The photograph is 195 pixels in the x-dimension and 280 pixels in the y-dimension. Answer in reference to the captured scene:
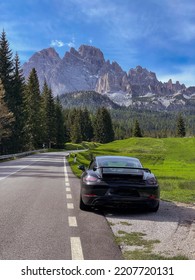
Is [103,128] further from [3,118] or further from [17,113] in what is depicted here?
[3,118]

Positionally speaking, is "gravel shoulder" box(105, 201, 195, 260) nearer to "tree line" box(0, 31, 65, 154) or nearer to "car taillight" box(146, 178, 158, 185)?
"car taillight" box(146, 178, 158, 185)

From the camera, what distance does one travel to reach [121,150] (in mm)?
77062

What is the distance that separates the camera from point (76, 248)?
564 centimetres

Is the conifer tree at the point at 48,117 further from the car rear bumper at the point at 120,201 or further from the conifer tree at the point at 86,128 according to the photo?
the car rear bumper at the point at 120,201

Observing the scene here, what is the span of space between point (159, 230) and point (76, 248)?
2162 mm

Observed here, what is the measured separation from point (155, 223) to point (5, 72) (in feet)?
152

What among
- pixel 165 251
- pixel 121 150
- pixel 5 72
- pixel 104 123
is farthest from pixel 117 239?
pixel 104 123

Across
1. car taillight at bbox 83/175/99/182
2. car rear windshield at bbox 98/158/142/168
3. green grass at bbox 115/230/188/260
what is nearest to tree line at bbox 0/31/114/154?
car rear windshield at bbox 98/158/142/168

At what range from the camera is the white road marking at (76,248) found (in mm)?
5137

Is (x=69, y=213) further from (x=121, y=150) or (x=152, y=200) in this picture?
(x=121, y=150)

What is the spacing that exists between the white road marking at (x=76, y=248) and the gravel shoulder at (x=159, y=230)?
66cm

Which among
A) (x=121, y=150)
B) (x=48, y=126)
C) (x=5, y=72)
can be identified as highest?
(x=5, y=72)

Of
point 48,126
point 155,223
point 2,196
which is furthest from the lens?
point 48,126

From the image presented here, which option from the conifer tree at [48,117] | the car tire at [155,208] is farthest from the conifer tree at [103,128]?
the car tire at [155,208]
